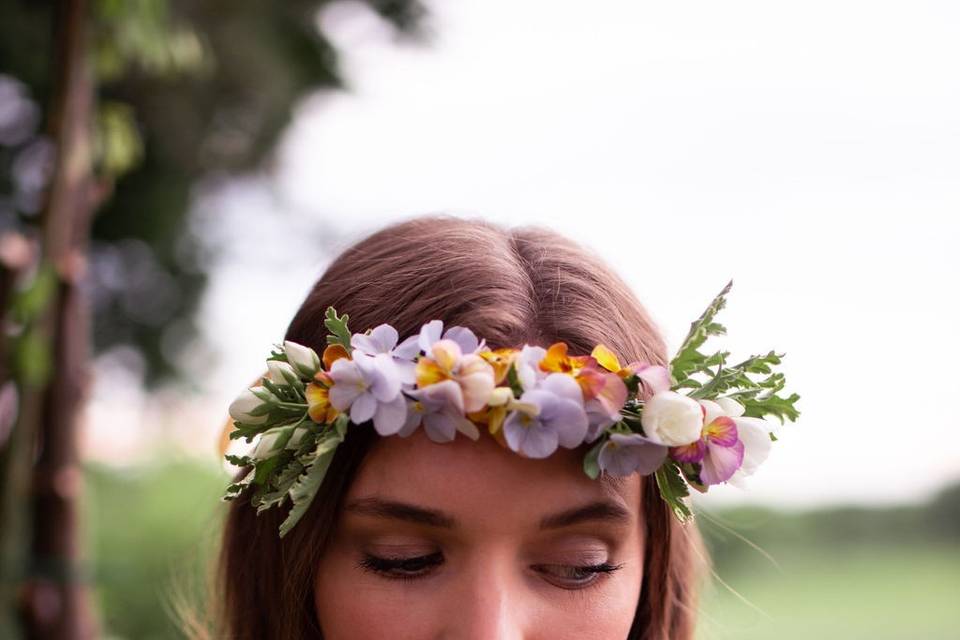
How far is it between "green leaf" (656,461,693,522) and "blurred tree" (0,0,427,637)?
1.70 metres

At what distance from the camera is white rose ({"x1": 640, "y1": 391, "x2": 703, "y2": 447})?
154 centimetres

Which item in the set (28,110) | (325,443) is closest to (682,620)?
(325,443)

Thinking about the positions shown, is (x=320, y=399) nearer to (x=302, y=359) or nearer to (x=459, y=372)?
(x=302, y=359)

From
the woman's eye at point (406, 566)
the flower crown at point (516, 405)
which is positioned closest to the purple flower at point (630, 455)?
the flower crown at point (516, 405)

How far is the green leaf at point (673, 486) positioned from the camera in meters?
1.65

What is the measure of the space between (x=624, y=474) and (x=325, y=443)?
438 millimetres

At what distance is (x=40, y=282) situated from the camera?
265 cm

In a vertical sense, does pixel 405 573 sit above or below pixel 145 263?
below

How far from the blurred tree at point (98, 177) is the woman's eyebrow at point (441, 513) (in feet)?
4.61

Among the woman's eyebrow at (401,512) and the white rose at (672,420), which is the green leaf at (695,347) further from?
the woman's eyebrow at (401,512)

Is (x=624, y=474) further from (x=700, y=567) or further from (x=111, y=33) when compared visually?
(x=111, y=33)

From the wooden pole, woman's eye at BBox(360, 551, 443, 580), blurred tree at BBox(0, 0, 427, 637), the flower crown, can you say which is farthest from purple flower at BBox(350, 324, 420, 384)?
the wooden pole

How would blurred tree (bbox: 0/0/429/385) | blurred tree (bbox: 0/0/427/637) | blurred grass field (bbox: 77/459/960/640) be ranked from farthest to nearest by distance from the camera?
1. blurred grass field (bbox: 77/459/960/640)
2. blurred tree (bbox: 0/0/429/385)
3. blurred tree (bbox: 0/0/427/637)

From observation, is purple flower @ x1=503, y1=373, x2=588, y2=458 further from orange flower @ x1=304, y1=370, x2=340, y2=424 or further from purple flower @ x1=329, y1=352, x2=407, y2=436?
orange flower @ x1=304, y1=370, x2=340, y2=424
